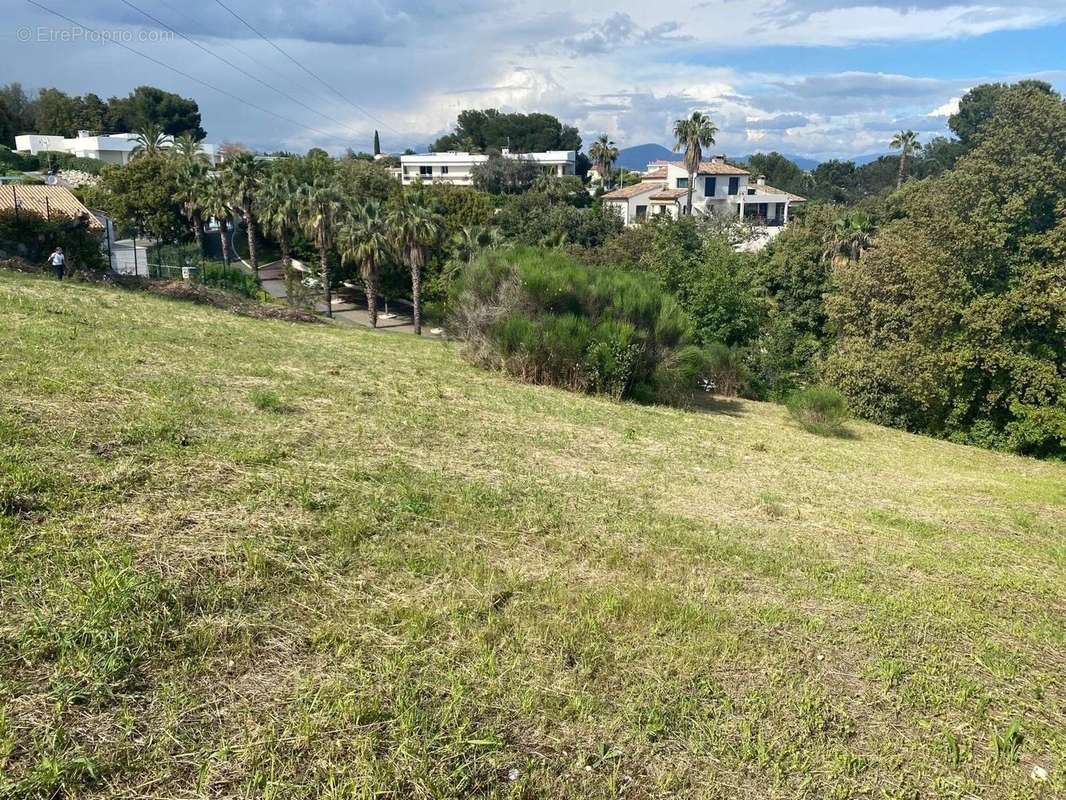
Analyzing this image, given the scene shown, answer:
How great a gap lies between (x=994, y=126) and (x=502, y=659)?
75.3ft

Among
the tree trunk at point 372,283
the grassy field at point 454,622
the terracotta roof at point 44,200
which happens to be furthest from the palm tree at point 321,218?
the grassy field at point 454,622

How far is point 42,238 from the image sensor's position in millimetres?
22797

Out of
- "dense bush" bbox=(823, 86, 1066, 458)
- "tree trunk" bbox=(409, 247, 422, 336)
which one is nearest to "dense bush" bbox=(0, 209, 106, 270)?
"tree trunk" bbox=(409, 247, 422, 336)

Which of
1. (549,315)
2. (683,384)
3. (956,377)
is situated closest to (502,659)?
(549,315)

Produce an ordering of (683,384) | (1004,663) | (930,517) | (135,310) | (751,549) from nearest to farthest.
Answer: (1004,663) < (751,549) < (930,517) < (135,310) < (683,384)

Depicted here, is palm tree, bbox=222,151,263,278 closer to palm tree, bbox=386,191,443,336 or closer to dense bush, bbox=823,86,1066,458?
palm tree, bbox=386,191,443,336

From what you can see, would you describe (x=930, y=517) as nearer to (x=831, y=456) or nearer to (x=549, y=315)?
(x=831, y=456)

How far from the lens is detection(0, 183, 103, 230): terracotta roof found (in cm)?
2669

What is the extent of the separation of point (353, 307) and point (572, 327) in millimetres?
31799

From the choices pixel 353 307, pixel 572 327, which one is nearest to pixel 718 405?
pixel 572 327

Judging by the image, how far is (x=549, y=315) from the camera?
15805 mm

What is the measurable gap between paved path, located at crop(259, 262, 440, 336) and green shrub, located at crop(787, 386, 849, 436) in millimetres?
23034

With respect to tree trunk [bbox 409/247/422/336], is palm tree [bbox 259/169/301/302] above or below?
above

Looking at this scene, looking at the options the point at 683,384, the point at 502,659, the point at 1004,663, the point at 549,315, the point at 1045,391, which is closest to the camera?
the point at 502,659
